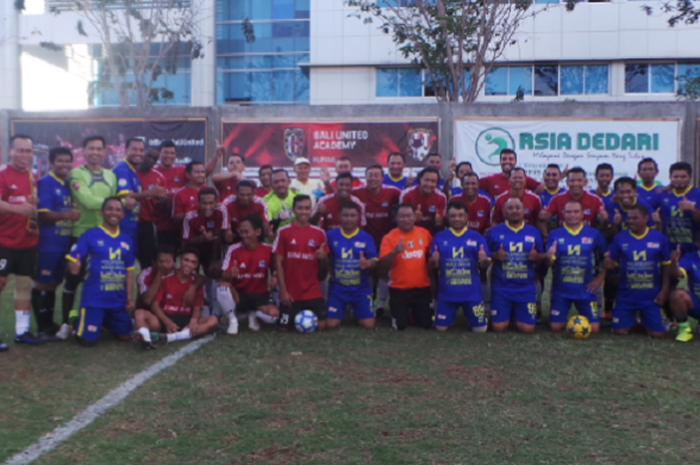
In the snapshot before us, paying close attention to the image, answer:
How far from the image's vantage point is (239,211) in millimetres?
7762

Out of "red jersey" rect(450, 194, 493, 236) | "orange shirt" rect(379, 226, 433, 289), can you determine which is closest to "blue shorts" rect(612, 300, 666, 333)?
"red jersey" rect(450, 194, 493, 236)

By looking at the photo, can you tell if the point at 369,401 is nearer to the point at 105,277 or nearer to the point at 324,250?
the point at 324,250

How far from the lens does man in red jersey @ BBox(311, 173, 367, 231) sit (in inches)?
310

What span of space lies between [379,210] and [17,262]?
13.2 feet

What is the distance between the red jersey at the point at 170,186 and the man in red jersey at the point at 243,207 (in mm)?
677

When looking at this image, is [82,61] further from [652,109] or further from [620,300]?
[620,300]

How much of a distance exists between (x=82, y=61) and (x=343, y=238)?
2809 centimetres

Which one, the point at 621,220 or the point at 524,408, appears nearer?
the point at 524,408

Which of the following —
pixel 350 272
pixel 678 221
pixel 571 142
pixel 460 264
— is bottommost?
pixel 350 272

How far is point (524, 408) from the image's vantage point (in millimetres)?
4562

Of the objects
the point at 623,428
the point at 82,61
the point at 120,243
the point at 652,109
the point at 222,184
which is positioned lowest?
the point at 623,428

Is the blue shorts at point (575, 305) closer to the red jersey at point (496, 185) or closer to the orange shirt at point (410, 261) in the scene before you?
the orange shirt at point (410, 261)

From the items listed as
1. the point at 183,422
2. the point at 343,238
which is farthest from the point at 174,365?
the point at 343,238

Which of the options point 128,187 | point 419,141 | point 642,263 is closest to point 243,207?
point 128,187
